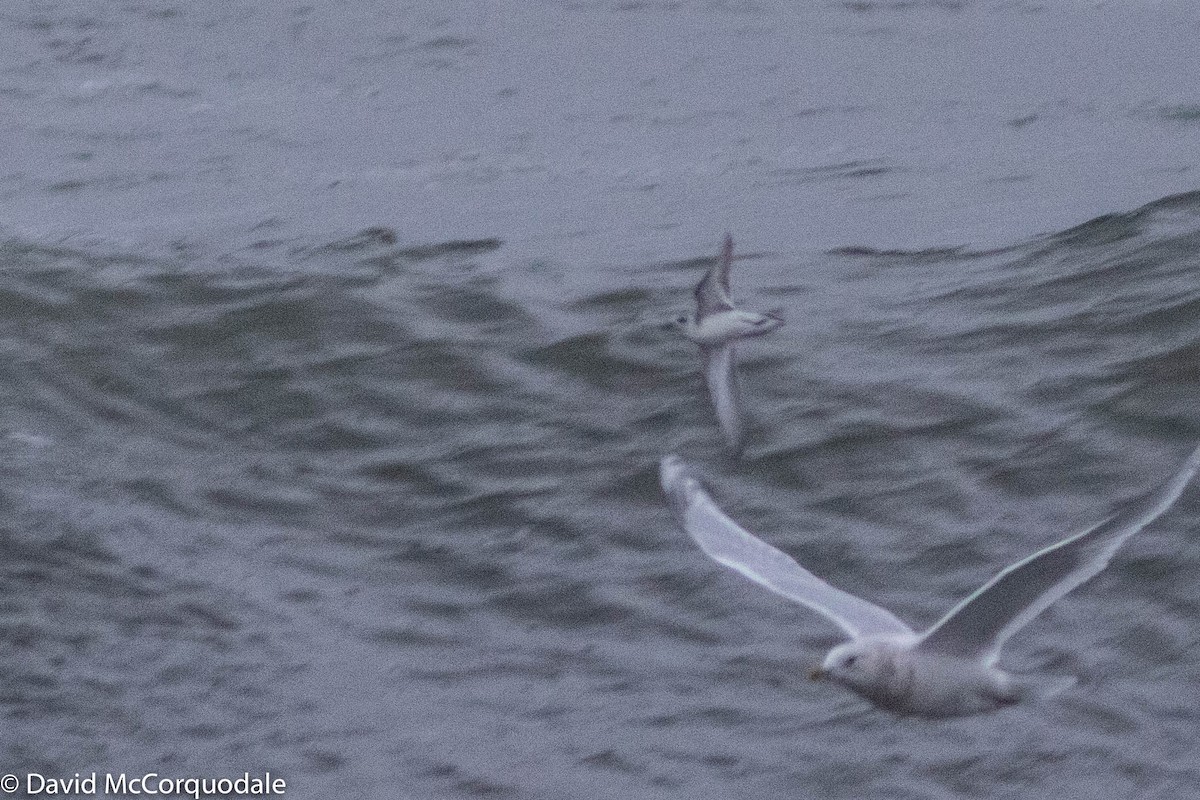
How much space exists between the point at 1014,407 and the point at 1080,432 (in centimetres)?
46

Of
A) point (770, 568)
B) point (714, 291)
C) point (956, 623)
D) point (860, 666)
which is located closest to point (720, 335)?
point (714, 291)

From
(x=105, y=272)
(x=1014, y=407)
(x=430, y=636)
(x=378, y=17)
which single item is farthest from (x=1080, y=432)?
(x=378, y=17)

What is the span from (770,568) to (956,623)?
3.02ft

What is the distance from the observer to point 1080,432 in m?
10.2

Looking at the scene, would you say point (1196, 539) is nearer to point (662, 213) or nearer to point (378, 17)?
point (662, 213)

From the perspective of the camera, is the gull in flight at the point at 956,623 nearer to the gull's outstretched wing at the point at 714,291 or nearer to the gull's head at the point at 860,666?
the gull's head at the point at 860,666

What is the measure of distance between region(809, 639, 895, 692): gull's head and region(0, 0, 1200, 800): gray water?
0.99 metres

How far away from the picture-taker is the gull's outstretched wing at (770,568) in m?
7.16

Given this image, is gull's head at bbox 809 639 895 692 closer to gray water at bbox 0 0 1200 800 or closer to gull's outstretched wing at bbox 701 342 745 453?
gray water at bbox 0 0 1200 800

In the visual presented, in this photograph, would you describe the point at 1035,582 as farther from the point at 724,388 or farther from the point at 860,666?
the point at 724,388

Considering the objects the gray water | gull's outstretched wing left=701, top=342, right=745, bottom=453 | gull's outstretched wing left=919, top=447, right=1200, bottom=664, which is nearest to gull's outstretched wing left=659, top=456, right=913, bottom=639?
gull's outstretched wing left=919, top=447, right=1200, bottom=664

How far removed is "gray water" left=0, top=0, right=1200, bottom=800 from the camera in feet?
26.9

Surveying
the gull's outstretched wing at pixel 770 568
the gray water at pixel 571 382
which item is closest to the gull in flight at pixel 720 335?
the gray water at pixel 571 382

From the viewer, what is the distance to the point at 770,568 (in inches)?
290
